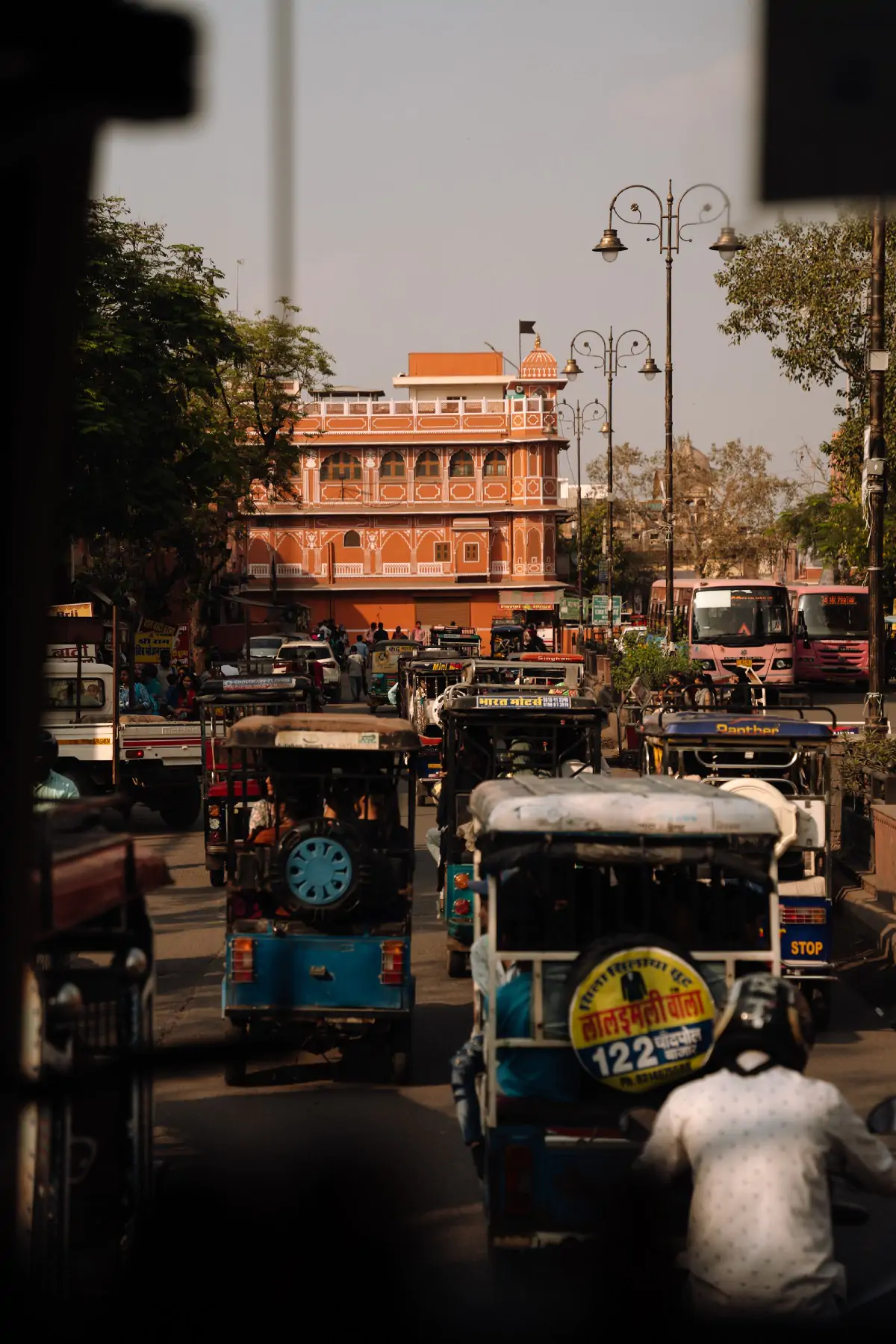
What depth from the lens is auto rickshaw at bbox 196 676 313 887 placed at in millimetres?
15359

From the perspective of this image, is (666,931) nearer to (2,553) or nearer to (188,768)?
(2,553)

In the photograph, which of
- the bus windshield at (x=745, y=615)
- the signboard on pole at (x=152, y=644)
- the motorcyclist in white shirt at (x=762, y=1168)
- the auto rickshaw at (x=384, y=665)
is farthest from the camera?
the bus windshield at (x=745, y=615)

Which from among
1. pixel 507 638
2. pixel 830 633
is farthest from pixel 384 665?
pixel 830 633

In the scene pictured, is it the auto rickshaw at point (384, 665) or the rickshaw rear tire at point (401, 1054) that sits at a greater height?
the auto rickshaw at point (384, 665)

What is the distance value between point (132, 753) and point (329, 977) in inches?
424

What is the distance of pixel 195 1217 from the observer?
237 inches

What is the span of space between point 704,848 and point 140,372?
23.0m

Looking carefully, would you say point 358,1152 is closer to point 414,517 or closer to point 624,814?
point 624,814

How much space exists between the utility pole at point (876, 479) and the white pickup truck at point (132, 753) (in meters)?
8.43

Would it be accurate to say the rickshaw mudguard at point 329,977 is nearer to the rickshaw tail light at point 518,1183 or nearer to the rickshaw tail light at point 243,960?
the rickshaw tail light at point 243,960

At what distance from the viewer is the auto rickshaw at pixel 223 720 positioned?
15.4 meters

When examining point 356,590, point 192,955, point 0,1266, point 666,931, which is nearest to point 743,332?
point 192,955

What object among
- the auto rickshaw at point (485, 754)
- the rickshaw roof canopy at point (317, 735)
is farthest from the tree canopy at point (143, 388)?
the rickshaw roof canopy at point (317, 735)

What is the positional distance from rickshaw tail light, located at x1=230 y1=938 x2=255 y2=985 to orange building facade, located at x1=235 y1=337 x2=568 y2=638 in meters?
67.0
